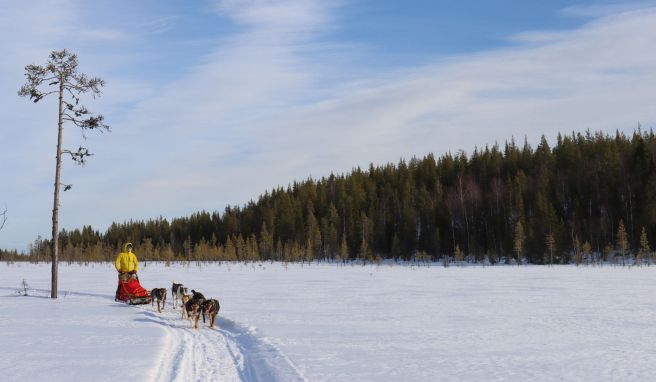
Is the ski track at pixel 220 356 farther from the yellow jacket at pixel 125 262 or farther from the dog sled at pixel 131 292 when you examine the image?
the yellow jacket at pixel 125 262

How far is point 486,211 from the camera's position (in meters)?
79.4

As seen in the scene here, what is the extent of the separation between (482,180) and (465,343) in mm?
80864

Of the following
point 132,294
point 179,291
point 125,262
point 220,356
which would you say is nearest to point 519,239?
point 125,262

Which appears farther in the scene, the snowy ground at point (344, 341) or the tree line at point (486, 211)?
the tree line at point (486, 211)

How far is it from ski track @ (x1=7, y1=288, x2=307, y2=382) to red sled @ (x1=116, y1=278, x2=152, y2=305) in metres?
5.14

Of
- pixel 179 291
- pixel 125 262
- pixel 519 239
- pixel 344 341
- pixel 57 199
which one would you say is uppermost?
pixel 57 199

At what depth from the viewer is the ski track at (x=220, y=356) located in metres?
7.53

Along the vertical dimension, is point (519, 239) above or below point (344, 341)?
above

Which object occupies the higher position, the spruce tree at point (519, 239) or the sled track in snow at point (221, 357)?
the spruce tree at point (519, 239)

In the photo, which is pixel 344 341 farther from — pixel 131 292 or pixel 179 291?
pixel 131 292

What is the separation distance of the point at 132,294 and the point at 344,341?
10.3m

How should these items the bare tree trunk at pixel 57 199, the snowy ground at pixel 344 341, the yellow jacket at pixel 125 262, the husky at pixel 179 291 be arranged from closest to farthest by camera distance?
the snowy ground at pixel 344 341
the husky at pixel 179 291
the yellow jacket at pixel 125 262
the bare tree trunk at pixel 57 199

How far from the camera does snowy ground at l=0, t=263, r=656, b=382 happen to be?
7684 mm

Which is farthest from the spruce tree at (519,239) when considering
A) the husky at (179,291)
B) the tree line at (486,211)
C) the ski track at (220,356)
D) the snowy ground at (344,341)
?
the ski track at (220,356)
